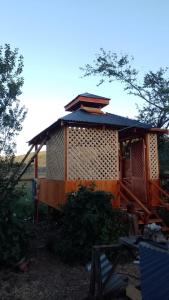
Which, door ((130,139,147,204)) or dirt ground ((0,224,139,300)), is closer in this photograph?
dirt ground ((0,224,139,300))

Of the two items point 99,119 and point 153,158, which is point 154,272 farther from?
point 153,158

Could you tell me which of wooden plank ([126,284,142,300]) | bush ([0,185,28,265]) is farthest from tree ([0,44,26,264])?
wooden plank ([126,284,142,300])

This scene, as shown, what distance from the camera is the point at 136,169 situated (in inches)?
456

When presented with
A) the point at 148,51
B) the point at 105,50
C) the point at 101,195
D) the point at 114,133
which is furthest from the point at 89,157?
the point at 105,50

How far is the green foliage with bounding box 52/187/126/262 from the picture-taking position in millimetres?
7014

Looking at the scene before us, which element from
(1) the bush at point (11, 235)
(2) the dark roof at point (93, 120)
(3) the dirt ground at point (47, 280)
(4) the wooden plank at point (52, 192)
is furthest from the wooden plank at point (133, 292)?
(2) the dark roof at point (93, 120)

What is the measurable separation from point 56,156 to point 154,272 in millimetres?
7045

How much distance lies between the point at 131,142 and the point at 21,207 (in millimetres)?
5774

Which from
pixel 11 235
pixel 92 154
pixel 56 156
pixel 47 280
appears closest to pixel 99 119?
pixel 92 154

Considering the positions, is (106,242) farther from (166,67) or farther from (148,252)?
(166,67)

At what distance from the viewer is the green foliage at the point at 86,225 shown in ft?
23.0

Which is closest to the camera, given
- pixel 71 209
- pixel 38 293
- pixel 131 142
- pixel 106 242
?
pixel 38 293

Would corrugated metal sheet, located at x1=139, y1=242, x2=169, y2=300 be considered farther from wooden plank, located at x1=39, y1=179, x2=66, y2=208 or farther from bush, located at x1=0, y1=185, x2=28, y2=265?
wooden plank, located at x1=39, y1=179, x2=66, y2=208

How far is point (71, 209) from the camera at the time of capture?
7477mm
